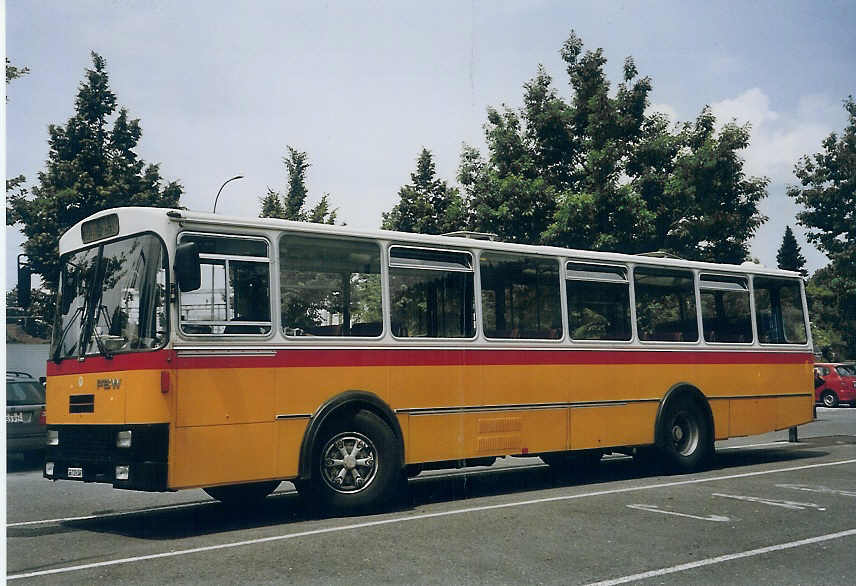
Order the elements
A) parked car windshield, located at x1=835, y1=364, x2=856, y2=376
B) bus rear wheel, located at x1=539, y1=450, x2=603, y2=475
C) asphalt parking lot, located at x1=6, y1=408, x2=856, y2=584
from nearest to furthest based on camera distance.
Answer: asphalt parking lot, located at x1=6, y1=408, x2=856, y2=584 → bus rear wheel, located at x1=539, y1=450, x2=603, y2=475 → parked car windshield, located at x1=835, y1=364, x2=856, y2=376

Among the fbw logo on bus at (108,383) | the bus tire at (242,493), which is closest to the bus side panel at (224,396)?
the fbw logo on bus at (108,383)

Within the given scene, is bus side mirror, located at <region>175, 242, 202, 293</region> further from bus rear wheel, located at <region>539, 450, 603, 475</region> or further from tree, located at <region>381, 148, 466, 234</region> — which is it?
tree, located at <region>381, 148, 466, 234</region>

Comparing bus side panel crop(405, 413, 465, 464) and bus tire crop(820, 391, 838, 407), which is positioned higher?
bus tire crop(820, 391, 838, 407)

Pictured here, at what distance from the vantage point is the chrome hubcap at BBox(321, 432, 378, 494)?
9648 millimetres

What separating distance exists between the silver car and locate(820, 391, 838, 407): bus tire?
2944 cm

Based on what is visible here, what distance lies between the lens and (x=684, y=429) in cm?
1371

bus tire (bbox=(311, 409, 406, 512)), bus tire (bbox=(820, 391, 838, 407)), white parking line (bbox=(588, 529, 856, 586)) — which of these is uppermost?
bus tire (bbox=(820, 391, 838, 407))

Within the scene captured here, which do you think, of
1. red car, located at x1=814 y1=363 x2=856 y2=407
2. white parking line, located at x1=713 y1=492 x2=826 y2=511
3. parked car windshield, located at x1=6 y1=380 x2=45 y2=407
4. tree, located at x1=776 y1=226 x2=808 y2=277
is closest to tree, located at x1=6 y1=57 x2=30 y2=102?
parked car windshield, located at x1=6 y1=380 x2=45 y2=407

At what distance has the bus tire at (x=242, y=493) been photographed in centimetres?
1034

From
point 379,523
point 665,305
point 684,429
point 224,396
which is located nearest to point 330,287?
point 224,396

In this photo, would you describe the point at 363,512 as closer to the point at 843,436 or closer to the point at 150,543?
the point at 150,543

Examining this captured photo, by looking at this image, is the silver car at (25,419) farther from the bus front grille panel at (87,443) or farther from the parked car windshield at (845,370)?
the parked car windshield at (845,370)

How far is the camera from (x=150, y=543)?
8.13 m

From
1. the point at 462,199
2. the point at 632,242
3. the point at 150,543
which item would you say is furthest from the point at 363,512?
the point at 462,199
